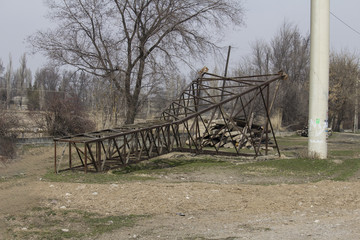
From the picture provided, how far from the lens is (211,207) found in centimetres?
875

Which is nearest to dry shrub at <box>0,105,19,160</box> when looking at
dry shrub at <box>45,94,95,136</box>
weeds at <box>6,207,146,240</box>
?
dry shrub at <box>45,94,95,136</box>

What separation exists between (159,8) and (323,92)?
11.7 metres

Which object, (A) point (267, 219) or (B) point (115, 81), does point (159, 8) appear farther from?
(A) point (267, 219)

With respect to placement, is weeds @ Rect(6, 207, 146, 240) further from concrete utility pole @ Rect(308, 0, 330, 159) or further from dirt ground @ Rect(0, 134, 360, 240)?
concrete utility pole @ Rect(308, 0, 330, 159)

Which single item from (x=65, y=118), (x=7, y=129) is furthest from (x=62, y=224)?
(x=65, y=118)

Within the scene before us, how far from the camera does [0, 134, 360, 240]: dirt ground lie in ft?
21.8

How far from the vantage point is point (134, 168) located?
1631 centimetres

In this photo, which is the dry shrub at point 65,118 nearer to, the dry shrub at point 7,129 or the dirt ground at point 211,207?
the dry shrub at point 7,129

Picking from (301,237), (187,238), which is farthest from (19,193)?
(301,237)

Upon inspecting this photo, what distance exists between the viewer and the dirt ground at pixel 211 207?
21.8 feet

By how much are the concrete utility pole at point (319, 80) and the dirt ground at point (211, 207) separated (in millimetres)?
5657

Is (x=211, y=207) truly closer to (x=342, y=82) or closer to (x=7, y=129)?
(x=7, y=129)

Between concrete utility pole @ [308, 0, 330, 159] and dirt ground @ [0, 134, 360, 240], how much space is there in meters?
5.66

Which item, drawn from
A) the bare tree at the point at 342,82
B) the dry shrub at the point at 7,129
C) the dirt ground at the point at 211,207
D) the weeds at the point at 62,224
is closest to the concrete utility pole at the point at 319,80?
the dirt ground at the point at 211,207
